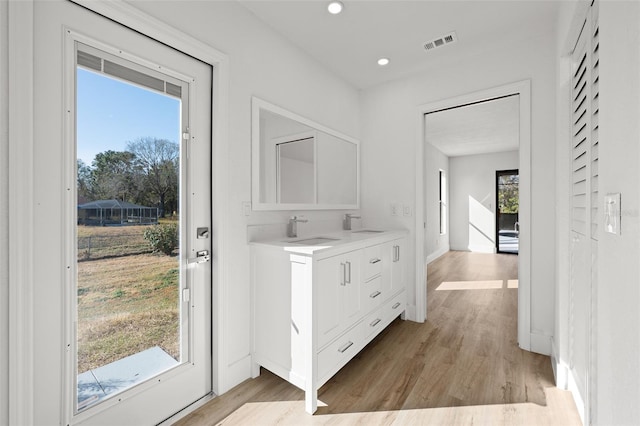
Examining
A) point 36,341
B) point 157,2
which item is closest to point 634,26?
point 157,2

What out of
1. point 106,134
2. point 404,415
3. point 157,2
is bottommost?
point 404,415

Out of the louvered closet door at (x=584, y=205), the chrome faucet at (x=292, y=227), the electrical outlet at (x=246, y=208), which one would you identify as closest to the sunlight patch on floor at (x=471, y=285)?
the louvered closet door at (x=584, y=205)

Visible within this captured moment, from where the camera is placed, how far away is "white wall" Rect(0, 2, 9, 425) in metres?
1.02

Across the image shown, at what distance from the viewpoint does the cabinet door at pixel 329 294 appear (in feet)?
5.34

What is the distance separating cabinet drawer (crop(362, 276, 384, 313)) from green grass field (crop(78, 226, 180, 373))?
1.20 metres

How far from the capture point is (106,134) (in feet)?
4.42

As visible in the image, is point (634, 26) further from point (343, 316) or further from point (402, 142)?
point (402, 142)

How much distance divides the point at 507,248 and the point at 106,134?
26.3ft

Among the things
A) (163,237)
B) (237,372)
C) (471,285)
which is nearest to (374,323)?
(237,372)

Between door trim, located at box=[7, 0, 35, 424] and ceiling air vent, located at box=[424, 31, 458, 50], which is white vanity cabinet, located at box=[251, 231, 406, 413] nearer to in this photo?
door trim, located at box=[7, 0, 35, 424]

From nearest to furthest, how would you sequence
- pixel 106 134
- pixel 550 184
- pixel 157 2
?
1. pixel 106 134
2. pixel 157 2
3. pixel 550 184

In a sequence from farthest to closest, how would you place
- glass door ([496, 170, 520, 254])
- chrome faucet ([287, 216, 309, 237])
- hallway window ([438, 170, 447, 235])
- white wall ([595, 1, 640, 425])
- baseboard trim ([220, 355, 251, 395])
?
hallway window ([438, 170, 447, 235]) → glass door ([496, 170, 520, 254]) → chrome faucet ([287, 216, 309, 237]) → baseboard trim ([220, 355, 251, 395]) → white wall ([595, 1, 640, 425])

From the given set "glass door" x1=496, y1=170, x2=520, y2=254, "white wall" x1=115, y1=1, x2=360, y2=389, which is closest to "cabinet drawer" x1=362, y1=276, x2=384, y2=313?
"white wall" x1=115, y1=1, x2=360, y2=389

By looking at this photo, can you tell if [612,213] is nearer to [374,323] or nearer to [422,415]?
[422,415]
